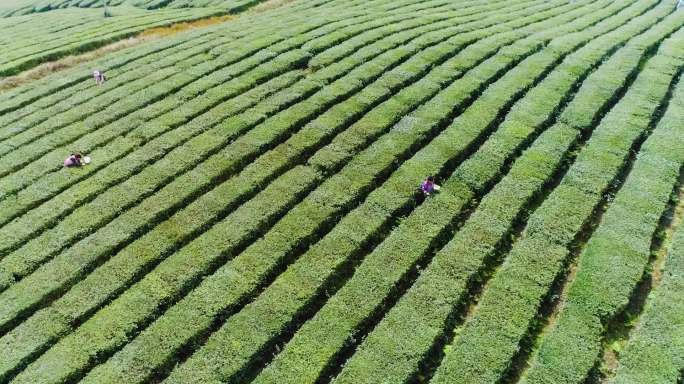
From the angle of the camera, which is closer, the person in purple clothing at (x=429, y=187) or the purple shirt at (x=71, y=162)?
the person in purple clothing at (x=429, y=187)

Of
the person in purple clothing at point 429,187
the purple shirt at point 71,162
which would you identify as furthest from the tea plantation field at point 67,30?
the person in purple clothing at point 429,187

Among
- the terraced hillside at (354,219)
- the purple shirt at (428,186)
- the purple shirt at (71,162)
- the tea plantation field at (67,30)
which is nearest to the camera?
the terraced hillside at (354,219)

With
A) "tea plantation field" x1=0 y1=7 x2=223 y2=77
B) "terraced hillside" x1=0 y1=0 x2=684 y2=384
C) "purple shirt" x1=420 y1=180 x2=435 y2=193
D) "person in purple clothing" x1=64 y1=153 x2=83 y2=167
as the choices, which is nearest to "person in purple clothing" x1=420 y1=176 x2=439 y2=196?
"purple shirt" x1=420 y1=180 x2=435 y2=193

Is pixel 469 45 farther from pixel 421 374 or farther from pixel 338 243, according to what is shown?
pixel 421 374

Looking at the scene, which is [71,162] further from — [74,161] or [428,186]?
[428,186]

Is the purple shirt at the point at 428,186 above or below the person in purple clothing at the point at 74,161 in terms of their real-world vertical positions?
below

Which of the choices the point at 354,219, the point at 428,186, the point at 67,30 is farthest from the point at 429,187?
the point at 67,30

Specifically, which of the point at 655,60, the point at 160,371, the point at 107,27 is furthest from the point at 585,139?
the point at 107,27

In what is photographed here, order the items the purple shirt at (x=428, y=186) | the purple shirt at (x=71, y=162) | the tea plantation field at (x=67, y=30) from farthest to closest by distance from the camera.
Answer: the tea plantation field at (x=67, y=30)
the purple shirt at (x=71, y=162)
the purple shirt at (x=428, y=186)

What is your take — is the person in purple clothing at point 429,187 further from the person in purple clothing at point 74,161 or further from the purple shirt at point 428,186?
the person in purple clothing at point 74,161
